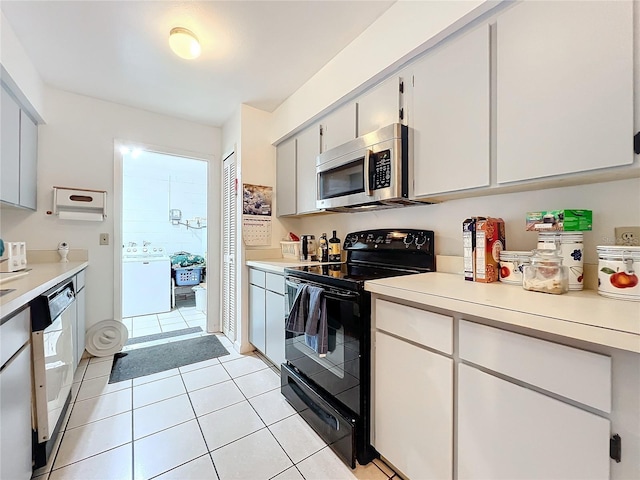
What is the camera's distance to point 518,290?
1136 millimetres

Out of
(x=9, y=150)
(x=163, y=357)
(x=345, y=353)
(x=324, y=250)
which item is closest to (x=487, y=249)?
(x=345, y=353)

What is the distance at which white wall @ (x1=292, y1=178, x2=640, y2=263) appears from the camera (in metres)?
1.07

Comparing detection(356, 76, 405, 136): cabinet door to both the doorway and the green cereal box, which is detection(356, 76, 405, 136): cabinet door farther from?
the doorway

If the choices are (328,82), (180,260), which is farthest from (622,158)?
(180,260)

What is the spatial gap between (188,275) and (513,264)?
186 inches

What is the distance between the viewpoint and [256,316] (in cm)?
251

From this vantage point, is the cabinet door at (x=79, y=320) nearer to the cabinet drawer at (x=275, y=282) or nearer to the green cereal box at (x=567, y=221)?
the cabinet drawer at (x=275, y=282)

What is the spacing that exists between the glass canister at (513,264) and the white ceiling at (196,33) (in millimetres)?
1509

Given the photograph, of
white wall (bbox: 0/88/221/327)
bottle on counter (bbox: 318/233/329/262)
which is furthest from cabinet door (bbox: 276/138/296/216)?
white wall (bbox: 0/88/221/327)

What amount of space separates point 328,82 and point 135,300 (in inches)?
154

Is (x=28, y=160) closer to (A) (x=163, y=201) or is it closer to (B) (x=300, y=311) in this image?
(B) (x=300, y=311)

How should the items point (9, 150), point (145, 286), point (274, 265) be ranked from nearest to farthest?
1. point (9, 150)
2. point (274, 265)
3. point (145, 286)

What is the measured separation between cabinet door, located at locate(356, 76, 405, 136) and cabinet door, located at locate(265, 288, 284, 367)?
Answer: 139 centimetres

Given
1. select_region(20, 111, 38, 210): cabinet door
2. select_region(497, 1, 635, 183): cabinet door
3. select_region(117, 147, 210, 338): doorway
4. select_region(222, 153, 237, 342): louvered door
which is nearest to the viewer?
select_region(497, 1, 635, 183): cabinet door
